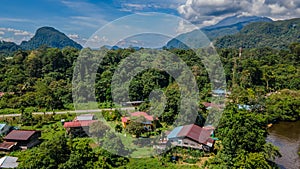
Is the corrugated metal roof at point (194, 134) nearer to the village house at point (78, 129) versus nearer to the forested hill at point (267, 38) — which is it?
the village house at point (78, 129)

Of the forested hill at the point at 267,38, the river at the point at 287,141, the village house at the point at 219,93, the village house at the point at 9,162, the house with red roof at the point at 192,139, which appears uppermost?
the forested hill at the point at 267,38

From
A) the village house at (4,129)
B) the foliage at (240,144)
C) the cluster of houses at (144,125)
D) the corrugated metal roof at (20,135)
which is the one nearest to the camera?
the foliage at (240,144)

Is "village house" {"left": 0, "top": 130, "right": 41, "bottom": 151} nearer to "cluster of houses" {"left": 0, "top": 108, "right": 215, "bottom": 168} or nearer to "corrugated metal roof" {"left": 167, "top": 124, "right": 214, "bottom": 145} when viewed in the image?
"cluster of houses" {"left": 0, "top": 108, "right": 215, "bottom": 168}

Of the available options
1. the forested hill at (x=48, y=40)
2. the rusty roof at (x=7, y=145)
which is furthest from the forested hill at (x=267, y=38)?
the rusty roof at (x=7, y=145)

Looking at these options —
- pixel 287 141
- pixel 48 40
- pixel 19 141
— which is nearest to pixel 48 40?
pixel 48 40

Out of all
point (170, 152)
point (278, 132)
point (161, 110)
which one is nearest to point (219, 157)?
point (170, 152)

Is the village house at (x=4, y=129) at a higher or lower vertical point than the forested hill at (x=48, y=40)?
lower
